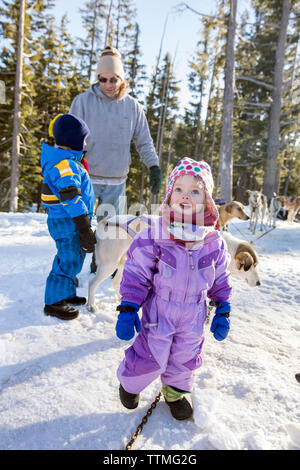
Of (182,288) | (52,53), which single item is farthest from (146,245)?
(52,53)

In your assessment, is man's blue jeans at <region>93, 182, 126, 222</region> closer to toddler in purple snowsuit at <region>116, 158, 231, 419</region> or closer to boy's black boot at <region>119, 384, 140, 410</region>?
toddler in purple snowsuit at <region>116, 158, 231, 419</region>

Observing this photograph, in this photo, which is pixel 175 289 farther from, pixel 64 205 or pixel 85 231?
pixel 64 205

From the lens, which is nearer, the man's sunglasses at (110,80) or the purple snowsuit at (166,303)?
the purple snowsuit at (166,303)

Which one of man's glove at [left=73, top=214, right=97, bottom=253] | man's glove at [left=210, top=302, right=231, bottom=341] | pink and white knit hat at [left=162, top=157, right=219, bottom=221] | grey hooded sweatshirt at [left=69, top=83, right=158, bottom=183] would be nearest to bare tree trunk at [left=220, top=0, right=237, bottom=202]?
grey hooded sweatshirt at [left=69, top=83, right=158, bottom=183]

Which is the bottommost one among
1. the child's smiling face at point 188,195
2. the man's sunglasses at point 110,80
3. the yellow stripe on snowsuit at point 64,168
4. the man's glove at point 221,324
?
the man's glove at point 221,324

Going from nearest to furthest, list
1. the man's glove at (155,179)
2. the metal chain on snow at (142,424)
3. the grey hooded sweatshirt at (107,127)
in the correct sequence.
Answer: the metal chain on snow at (142,424), the grey hooded sweatshirt at (107,127), the man's glove at (155,179)

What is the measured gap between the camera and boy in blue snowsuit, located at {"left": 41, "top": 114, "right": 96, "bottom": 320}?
2465mm

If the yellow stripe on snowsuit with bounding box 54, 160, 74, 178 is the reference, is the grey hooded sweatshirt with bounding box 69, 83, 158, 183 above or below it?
above

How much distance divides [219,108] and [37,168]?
20.5 metres

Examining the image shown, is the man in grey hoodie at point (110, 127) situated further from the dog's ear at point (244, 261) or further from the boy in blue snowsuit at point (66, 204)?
the dog's ear at point (244, 261)

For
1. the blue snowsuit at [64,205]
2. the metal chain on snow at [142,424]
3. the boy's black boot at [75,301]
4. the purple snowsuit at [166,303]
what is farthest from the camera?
the boy's black boot at [75,301]

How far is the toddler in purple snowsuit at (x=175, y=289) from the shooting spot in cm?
165

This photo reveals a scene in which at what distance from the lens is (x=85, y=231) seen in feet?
8.34

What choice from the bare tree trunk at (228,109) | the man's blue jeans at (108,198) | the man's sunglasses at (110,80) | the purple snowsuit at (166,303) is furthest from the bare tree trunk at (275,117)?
the purple snowsuit at (166,303)
